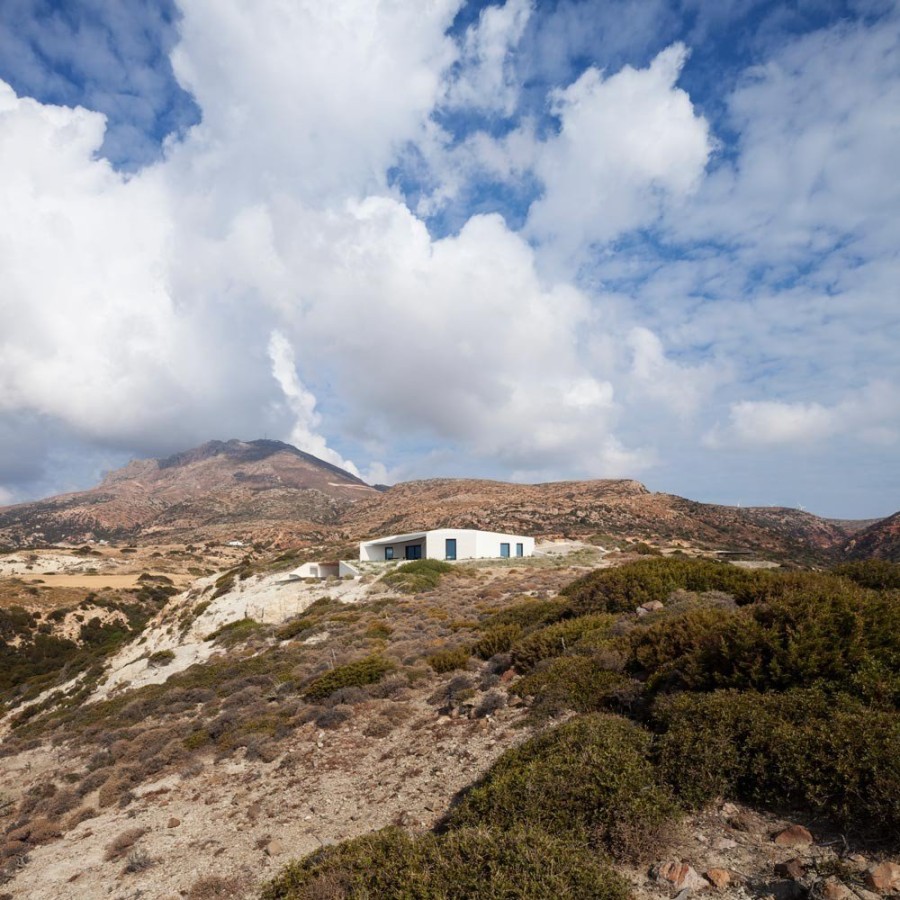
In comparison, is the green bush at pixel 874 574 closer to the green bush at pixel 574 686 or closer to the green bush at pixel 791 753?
the green bush at pixel 574 686

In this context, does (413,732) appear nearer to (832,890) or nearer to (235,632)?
(832,890)

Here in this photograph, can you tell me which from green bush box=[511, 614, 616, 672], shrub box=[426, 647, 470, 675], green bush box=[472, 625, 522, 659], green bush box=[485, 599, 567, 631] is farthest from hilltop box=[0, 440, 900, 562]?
green bush box=[511, 614, 616, 672]

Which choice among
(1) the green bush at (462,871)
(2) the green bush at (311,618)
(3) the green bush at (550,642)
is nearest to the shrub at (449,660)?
(3) the green bush at (550,642)

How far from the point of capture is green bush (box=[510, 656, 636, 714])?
8828mm

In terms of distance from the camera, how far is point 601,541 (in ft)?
169

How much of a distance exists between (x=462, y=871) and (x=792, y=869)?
298cm

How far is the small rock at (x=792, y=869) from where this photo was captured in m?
4.59

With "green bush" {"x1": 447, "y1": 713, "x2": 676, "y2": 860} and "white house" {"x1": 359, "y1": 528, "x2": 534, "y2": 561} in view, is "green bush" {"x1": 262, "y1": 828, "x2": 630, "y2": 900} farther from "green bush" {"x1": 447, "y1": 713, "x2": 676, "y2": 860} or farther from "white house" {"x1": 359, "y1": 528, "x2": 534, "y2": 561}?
"white house" {"x1": 359, "y1": 528, "x2": 534, "y2": 561}

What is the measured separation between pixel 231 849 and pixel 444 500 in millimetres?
90291

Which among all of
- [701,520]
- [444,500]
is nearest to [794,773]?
[701,520]

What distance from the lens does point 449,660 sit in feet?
45.8

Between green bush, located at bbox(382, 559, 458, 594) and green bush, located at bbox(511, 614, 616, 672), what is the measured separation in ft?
54.8

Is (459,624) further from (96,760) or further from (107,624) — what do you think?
(107,624)

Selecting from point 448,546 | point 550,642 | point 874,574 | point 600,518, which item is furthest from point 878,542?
point 550,642
